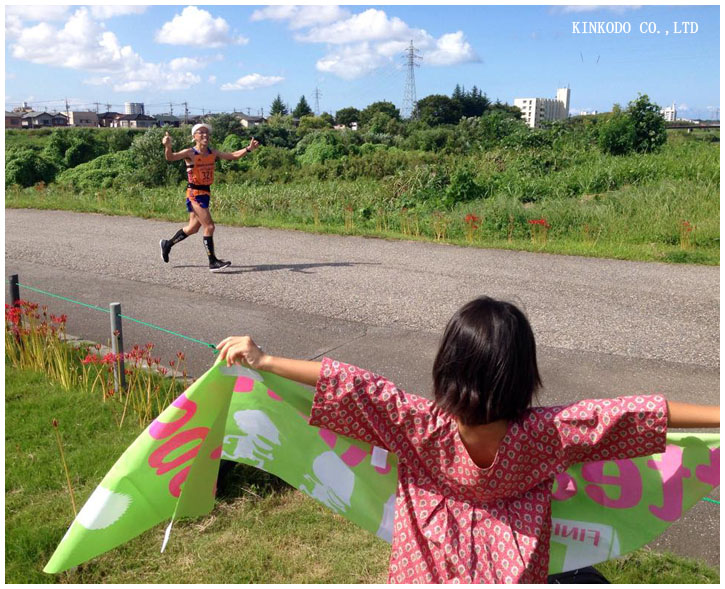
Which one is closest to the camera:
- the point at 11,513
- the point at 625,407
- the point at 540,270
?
the point at 625,407

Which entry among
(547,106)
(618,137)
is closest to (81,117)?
(547,106)

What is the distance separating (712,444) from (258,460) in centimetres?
159

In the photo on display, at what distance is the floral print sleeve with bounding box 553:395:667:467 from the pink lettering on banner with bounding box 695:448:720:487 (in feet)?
1.33

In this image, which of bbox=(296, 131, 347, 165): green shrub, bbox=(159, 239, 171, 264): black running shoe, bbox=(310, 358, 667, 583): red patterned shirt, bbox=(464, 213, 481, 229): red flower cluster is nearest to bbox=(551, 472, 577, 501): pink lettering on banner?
bbox=(310, 358, 667, 583): red patterned shirt

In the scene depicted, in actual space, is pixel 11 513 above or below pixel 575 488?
below

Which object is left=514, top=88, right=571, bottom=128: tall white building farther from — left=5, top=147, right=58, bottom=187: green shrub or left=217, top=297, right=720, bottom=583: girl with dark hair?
left=217, top=297, right=720, bottom=583: girl with dark hair

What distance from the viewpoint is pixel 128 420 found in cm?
462

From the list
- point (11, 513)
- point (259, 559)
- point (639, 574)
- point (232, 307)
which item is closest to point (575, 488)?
point (639, 574)

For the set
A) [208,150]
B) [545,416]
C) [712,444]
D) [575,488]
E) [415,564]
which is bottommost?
[415,564]

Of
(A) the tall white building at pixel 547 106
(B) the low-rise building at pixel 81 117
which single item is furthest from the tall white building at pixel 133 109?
(A) the tall white building at pixel 547 106

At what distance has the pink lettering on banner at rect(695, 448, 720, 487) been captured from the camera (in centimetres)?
236

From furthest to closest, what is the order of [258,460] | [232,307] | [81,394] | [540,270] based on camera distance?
[540,270] → [232,307] → [81,394] → [258,460]

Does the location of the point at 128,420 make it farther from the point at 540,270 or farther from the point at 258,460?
the point at 540,270

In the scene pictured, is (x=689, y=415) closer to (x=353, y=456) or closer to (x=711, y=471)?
(x=711, y=471)
